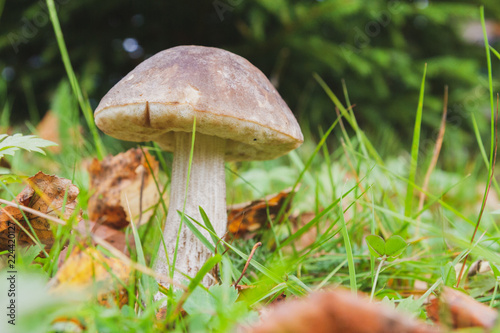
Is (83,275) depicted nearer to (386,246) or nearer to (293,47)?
(386,246)

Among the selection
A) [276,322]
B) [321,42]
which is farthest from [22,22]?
[276,322]

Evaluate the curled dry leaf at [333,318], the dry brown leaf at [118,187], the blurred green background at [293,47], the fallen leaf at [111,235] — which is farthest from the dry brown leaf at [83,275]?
the blurred green background at [293,47]

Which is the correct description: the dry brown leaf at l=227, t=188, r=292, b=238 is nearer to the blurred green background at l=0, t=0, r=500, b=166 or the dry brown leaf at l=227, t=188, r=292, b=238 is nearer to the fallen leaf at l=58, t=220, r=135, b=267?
the fallen leaf at l=58, t=220, r=135, b=267

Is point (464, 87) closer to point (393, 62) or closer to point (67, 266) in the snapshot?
point (393, 62)

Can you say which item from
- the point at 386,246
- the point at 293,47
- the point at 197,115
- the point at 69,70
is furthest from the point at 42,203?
the point at 293,47

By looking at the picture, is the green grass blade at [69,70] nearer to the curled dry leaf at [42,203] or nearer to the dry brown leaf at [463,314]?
the curled dry leaf at [42,203]

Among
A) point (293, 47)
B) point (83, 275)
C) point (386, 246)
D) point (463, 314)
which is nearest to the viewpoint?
point (463, 314)

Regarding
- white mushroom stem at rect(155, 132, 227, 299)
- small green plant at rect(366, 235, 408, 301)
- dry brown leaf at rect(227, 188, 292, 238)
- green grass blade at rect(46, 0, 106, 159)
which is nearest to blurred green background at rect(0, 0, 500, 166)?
green grass blade at rect(46, 0, 106, 159)
